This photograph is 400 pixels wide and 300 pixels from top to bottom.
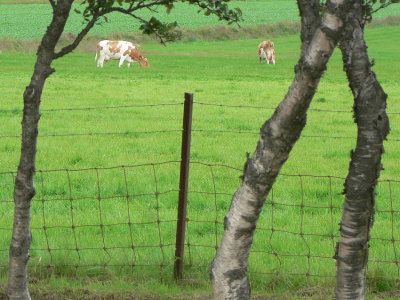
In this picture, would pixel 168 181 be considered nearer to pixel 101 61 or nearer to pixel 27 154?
pixel 27 154

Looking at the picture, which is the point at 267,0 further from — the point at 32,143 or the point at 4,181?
the point at 32,143

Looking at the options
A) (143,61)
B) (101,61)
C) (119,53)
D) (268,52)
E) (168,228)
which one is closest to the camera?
(168,228)

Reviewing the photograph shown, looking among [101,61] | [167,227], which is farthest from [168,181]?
[101,61]

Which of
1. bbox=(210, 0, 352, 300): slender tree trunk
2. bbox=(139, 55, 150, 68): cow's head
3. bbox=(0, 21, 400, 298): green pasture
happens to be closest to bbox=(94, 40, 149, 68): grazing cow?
bbox=(139, 55, 150, 68): cow's head

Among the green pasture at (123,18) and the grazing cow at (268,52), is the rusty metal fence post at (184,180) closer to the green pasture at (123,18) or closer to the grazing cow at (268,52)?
the grazing cow at (268,52)

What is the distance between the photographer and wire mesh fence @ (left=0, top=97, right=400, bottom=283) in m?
7.02

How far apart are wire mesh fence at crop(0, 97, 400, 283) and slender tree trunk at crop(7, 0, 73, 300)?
1.22 metres

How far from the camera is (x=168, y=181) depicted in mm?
11250

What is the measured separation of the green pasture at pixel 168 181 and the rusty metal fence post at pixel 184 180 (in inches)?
5.9

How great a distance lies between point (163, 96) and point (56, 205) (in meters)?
14.0

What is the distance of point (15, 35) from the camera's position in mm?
53156

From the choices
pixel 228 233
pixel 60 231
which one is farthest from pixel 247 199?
pixel 60 231

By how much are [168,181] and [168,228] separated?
8.52 feet

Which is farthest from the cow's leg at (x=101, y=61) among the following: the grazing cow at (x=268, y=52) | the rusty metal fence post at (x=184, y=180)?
the rusty metal fence post at (x=184, y=180)
